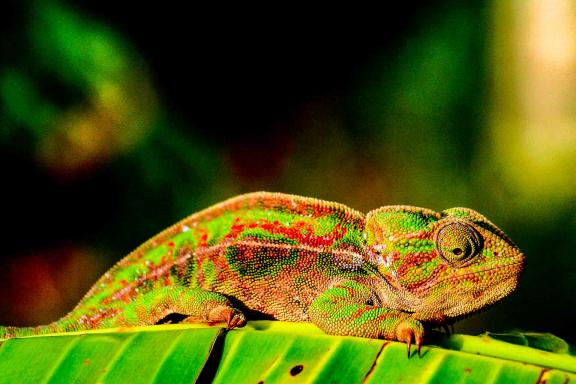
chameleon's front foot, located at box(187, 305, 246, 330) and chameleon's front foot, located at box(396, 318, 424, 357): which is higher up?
chameleon's front foot, located at box(396, 318, 424, 357)

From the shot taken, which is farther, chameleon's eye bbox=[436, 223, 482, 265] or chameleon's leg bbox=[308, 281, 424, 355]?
chameleon's eye bbox=[436, 223, 482, 265]

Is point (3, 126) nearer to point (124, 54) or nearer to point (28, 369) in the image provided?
point (124, 54)

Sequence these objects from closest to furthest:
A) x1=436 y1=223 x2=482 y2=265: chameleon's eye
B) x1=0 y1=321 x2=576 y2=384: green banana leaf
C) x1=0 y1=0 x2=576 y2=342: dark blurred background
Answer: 1. x1=0 y1=321 x2=576 y2=384: green banana leaf
2. x1=436 y1=223 x2=482 y2=265: chameleon's eye
3. x1=0 y1=0 x2=576 y2=342: dark blurred background

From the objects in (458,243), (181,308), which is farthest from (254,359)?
(458,243)

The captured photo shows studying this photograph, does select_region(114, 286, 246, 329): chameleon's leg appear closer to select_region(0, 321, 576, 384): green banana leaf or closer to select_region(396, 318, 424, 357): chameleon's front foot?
select_region(0, 321, 576, 384): green banana leaf

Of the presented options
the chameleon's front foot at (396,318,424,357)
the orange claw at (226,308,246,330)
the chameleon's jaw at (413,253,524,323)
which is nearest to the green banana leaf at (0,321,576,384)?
the chameleon's front foot at (396,318,424,357)

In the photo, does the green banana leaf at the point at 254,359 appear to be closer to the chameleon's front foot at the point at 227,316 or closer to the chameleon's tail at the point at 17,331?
Answer: the chameleon's front foot at the point at 227,316

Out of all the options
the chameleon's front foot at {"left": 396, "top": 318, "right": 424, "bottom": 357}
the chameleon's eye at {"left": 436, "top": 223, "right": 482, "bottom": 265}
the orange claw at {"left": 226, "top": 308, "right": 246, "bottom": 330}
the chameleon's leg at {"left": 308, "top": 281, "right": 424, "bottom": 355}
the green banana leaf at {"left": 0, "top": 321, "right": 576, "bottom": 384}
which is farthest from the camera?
the chameleon's eye at {"left": 436, "top": 223, "right": 482, "bottom": 265}

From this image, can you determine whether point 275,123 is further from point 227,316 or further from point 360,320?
point 360,320

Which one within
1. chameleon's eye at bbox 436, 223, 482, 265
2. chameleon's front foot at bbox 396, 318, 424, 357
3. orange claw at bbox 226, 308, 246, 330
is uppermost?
chameleon's eye at bbox 436, 223, 482, 265
